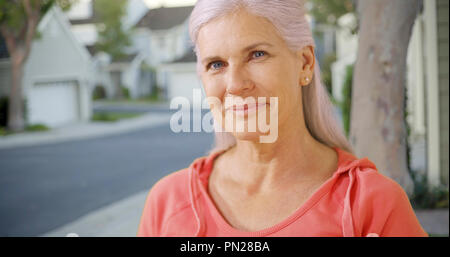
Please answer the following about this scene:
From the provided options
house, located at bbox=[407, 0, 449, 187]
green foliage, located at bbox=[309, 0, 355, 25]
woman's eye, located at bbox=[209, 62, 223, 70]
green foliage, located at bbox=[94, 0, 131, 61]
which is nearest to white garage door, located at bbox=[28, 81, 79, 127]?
green foliage, located at bbox=[94, 0, 131, 61]

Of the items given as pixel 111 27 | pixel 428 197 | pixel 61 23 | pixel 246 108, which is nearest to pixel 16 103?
pixel 61 23

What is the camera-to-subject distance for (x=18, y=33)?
42.8ft

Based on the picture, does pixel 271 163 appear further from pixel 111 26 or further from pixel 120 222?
pixel 111 26

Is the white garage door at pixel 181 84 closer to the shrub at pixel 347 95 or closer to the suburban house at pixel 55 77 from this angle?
the suburban house at pixel 55 77

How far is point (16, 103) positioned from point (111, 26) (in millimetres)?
6840

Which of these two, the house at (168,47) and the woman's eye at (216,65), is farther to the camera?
the house at (168,47)

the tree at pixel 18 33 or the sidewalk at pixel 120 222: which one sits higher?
the tree at pixel 18 33

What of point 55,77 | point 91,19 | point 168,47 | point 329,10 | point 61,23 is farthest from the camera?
point 168,47

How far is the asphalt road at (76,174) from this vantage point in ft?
21.4

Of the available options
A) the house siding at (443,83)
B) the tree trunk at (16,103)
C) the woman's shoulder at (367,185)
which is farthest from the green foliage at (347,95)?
the tree trunk at (16,103)

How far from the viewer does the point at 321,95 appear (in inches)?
51.1

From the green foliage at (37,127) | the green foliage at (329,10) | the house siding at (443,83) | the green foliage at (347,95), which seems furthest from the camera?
the green foliage at (329,10)

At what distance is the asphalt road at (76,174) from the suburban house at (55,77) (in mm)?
3156
